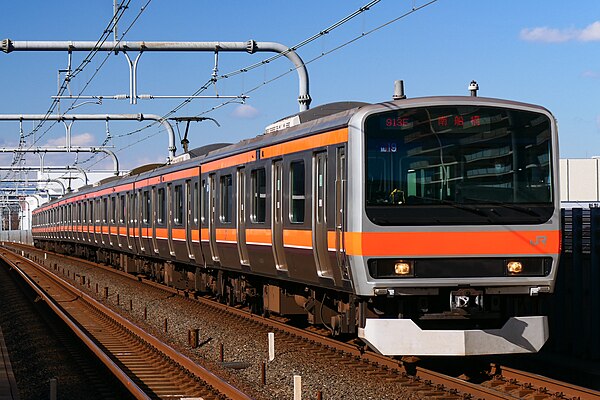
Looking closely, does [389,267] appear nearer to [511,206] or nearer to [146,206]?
[511,206]

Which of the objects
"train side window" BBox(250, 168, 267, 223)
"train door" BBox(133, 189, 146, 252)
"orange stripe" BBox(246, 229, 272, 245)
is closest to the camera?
"orange stripe" BBox(246, 229, 272, 245)

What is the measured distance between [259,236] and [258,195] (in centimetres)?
61

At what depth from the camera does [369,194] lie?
10.6 m

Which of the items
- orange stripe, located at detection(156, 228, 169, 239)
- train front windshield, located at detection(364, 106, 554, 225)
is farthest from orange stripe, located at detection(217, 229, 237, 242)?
train front windshield, located at detection(364, 106, 554, 225)

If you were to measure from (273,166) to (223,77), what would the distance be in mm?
8086

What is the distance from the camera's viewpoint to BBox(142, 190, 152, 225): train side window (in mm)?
25594

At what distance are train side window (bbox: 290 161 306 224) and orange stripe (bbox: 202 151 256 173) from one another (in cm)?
206

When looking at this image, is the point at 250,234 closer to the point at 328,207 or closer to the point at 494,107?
the point at 328,207

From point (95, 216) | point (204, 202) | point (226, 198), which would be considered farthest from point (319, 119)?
point (95, 216)

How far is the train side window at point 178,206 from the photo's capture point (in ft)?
70.3

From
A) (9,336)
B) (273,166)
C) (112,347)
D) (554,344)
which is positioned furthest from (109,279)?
(554,344)

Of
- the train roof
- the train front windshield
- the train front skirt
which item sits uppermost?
the train roof

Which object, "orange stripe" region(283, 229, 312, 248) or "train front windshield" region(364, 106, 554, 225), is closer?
"train front windshield" region(364, 106, 554, 225)

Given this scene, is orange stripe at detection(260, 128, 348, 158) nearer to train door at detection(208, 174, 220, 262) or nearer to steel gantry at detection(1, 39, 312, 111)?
train door at detection(208, 174, 220, 262)
